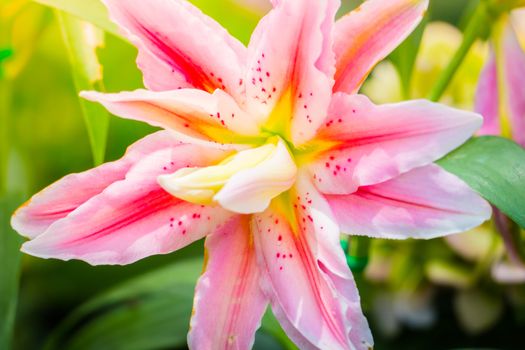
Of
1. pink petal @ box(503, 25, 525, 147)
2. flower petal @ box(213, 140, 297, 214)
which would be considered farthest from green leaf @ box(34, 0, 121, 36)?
pink petal @ box(503, 25, 525, 147)

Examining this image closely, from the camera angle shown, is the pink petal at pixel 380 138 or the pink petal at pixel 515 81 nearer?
the pink petal at pixel 380 138

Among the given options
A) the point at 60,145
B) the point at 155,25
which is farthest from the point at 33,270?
the point at 155,25

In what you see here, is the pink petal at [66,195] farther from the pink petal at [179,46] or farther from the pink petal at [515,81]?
the pink petal at [515,81]

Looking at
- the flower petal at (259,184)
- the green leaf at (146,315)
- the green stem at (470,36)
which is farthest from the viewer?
the green leaf at (146,315)

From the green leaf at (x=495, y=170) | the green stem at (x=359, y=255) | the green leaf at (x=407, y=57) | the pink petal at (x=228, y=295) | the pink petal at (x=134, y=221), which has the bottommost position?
the green stem at (x=359, y=255)

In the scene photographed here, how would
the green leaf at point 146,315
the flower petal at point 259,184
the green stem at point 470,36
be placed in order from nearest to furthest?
the flower petal at point 259,184
the green stem at point 470,36
the green leaf at point 146,315

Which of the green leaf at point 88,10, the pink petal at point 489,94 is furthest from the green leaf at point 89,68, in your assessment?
the pink petal at point 489,94

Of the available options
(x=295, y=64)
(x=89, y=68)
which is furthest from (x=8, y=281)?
(x=295, y=64)

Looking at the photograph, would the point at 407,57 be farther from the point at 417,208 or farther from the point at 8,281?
the point at 8,281
